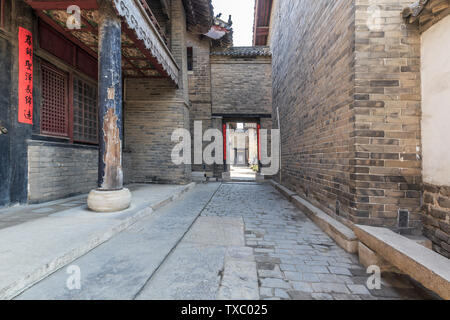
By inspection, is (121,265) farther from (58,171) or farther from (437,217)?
(58,171)

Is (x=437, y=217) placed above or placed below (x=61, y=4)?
below

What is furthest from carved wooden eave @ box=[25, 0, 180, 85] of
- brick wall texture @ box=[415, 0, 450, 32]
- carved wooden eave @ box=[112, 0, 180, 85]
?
brick wall texture @ box=[415, 0, 450, 32]

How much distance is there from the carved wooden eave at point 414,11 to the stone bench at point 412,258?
2.68 meters

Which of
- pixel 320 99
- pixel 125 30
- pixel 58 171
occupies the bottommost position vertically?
pixel 58 171

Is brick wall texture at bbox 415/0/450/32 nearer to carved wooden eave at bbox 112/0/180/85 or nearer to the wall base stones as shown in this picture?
the wall base stones

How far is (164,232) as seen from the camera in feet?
10.0

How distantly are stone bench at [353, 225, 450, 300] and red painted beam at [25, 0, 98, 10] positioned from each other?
5666mm

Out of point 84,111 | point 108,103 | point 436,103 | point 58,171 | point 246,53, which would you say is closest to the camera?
point 436,103

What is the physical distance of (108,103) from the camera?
11.7 feet

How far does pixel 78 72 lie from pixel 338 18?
625 centimetres

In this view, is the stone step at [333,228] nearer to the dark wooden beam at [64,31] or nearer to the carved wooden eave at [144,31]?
the carved wooden eave at [144,31]

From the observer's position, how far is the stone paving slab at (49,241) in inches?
65.9

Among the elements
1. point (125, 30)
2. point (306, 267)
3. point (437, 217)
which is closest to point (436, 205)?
point (437, 217)

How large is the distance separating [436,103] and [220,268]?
3.15 metres
